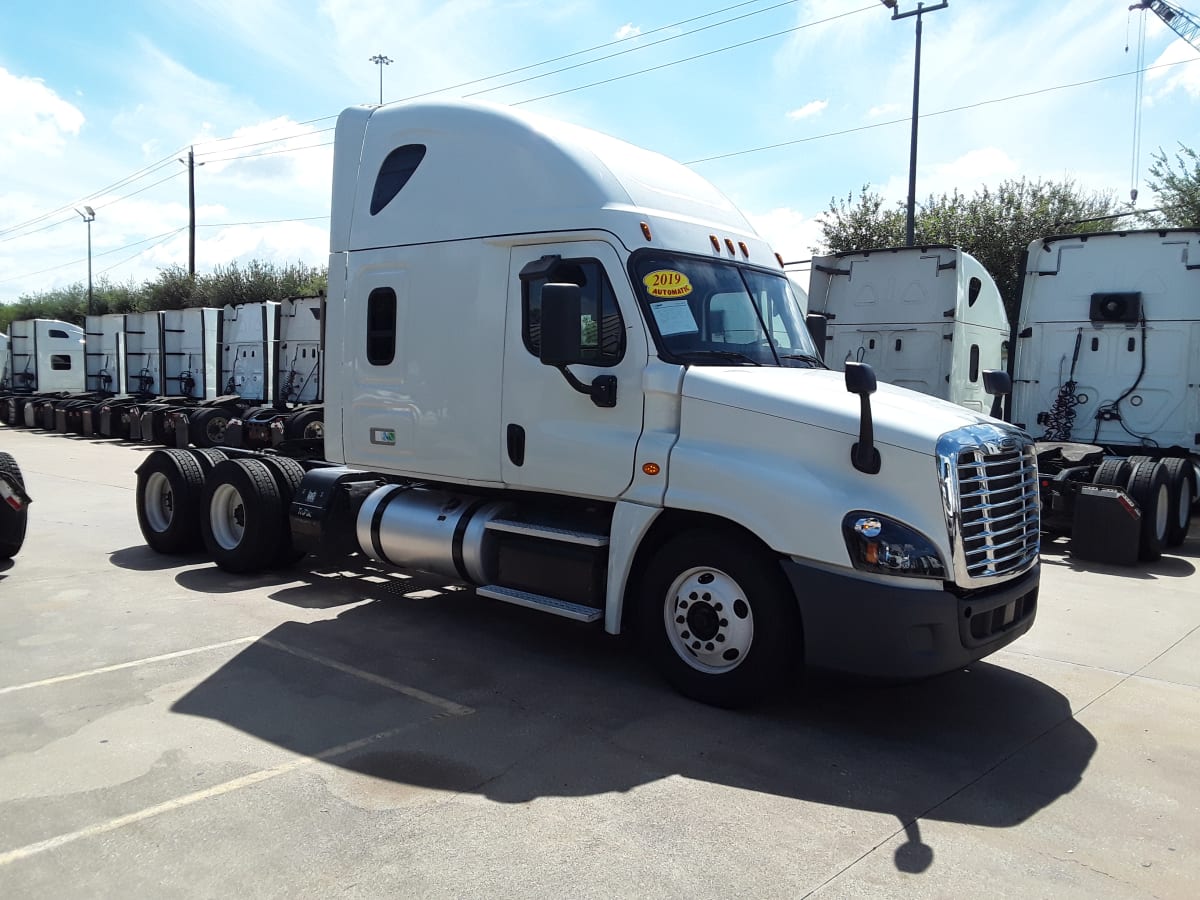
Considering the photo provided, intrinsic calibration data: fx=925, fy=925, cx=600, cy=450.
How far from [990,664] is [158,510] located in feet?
25.0

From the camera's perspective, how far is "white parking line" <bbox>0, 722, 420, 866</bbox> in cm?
354

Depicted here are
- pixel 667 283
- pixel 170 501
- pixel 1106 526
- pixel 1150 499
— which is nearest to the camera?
pixel 667 283

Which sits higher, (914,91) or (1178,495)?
(914,91)

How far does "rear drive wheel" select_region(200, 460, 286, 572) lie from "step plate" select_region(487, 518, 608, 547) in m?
2.79

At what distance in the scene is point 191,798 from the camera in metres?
3.98

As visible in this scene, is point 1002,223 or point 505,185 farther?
point 1002,223

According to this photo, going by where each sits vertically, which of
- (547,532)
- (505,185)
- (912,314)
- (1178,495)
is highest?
(505,185)

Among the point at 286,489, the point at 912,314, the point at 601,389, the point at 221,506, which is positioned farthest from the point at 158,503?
the point at 912,314

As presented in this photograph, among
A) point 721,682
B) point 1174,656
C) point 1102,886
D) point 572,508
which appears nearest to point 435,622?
point 572,508

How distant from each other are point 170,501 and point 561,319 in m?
5.69

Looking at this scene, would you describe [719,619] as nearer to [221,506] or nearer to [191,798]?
[191,798]

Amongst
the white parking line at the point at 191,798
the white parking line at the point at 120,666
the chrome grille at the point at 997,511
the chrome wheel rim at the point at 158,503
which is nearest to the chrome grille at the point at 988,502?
the chrome grille at the point at 997,511

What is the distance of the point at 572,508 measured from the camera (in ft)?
20.2

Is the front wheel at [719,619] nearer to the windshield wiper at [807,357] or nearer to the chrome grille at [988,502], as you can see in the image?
the chrome grille at [988,502]
